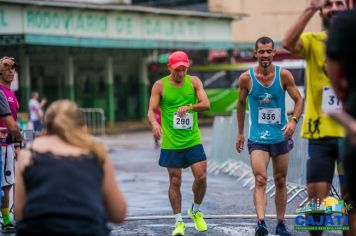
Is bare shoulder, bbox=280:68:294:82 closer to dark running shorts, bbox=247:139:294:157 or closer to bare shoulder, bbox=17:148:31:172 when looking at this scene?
dark running shorts, bbox=247:139:294:157

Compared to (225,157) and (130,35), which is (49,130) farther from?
(130,35)

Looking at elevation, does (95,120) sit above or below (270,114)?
below

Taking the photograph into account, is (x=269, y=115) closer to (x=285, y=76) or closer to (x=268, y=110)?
(x=268, y=110)

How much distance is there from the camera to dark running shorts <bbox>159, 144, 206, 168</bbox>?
800cm

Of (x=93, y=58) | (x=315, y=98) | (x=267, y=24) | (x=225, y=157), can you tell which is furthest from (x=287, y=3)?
(x=315, y=98)

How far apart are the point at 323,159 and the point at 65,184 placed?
2522mm

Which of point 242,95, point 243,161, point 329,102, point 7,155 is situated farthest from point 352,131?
point 243,161

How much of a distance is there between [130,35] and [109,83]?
2.90m

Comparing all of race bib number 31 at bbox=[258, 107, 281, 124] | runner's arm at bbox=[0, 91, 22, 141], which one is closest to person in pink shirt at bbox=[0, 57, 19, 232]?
runner's arm at bbox=[0, 91, 22, 141]

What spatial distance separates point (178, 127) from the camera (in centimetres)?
802

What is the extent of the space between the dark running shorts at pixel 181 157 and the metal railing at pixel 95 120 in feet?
84.3

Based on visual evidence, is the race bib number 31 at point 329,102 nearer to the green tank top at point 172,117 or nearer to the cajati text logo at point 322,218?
the cajati text logo at point 322,218

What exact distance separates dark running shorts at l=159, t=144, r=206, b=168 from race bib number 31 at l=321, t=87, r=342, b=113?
7.77ft

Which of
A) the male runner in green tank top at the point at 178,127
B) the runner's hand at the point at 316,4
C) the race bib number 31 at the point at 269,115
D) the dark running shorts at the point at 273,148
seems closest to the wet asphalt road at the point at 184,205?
the male runner in green tank top at the point at 178,127
